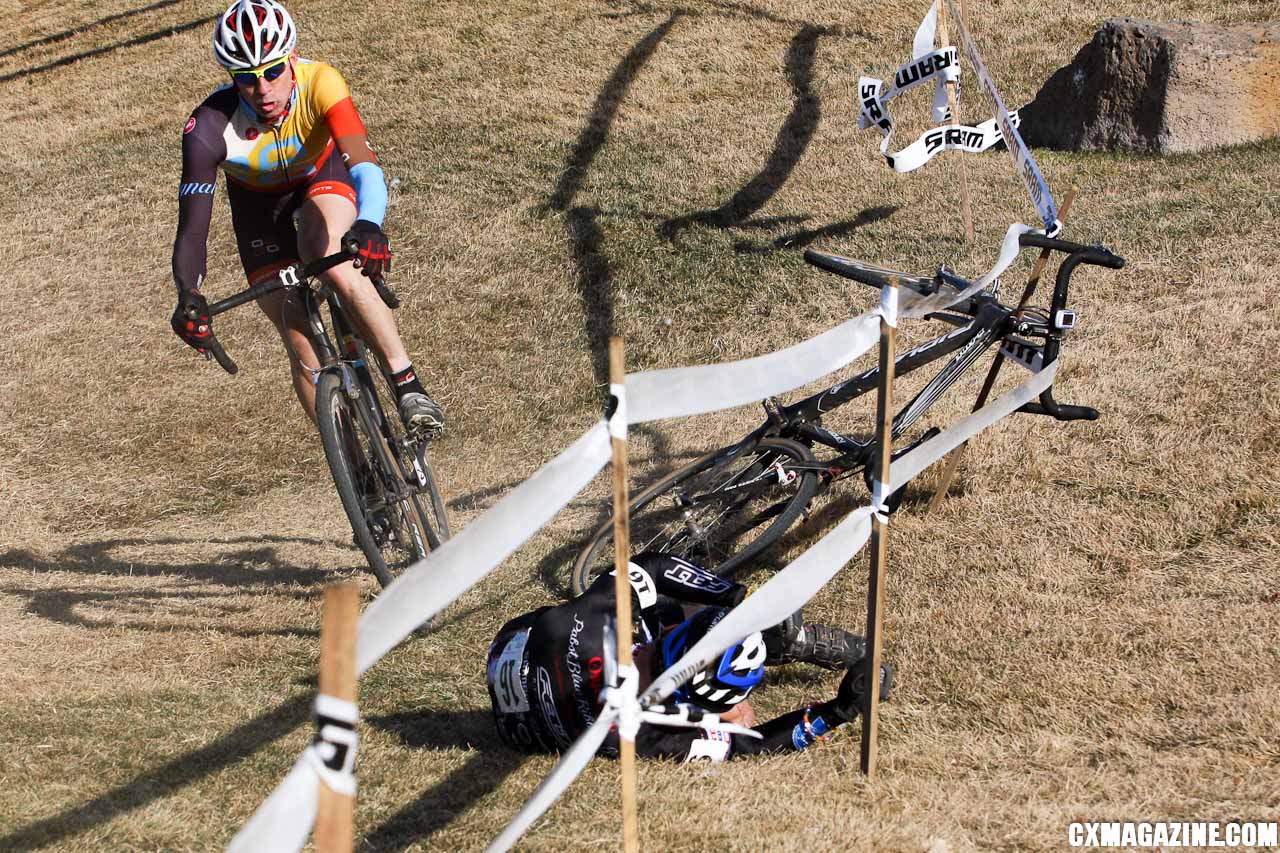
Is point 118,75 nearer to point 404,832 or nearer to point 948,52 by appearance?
point 948,52

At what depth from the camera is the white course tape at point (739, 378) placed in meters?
2.91

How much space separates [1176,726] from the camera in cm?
394

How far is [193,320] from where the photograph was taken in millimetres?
4832

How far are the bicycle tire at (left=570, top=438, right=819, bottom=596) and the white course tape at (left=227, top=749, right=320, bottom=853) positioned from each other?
316 centimetres

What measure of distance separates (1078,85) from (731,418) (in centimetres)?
466

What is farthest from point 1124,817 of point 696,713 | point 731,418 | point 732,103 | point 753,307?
point 732,103

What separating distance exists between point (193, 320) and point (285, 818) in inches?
126

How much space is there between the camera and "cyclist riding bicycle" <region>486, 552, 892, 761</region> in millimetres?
3793

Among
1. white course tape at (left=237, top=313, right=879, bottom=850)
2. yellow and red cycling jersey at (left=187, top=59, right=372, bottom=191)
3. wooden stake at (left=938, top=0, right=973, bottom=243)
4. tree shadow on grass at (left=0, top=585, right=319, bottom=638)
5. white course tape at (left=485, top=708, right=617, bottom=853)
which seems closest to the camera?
white course tape at (left=237, top=313, right=879, bottom=850)

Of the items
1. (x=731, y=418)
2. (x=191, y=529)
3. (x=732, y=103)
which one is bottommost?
(x=191, y=529)

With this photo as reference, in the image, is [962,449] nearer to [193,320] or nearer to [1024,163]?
[1024,163]

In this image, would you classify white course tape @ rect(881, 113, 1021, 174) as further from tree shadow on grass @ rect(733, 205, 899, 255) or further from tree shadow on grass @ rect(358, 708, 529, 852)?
tree shadow on grass @ rect(358, 708, 529, 852)

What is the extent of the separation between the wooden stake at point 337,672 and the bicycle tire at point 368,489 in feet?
9.26

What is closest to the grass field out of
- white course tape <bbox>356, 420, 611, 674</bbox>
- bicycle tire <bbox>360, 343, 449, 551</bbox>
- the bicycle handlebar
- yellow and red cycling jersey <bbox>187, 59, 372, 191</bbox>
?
bicycle tire <bbox>360, 343, 449, 551</bbox>
